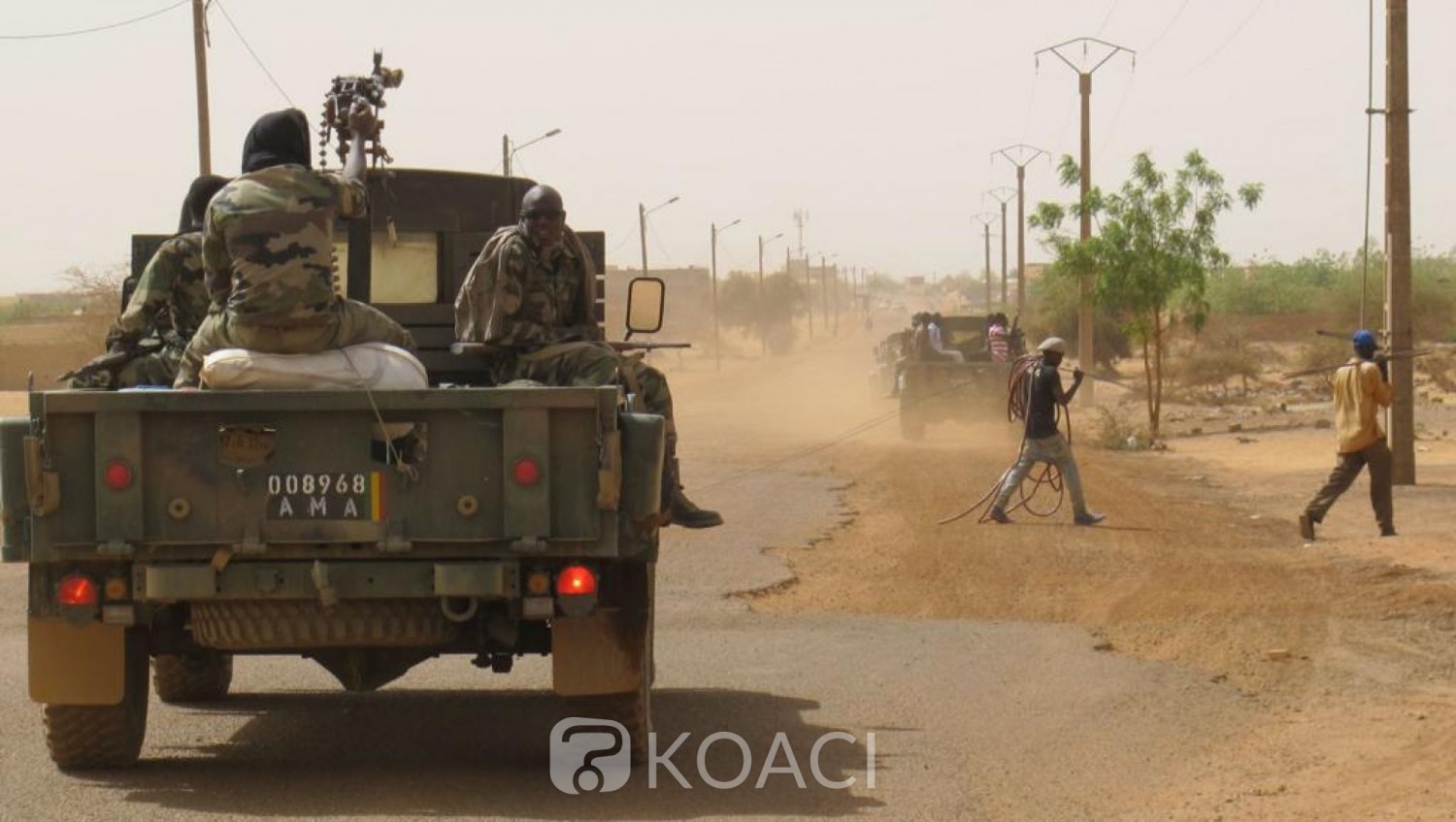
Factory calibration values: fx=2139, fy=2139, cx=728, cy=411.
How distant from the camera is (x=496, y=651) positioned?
8227 millimetres

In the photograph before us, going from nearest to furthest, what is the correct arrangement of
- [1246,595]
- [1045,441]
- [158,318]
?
[158,318] → [1246,595] → [1045,441]

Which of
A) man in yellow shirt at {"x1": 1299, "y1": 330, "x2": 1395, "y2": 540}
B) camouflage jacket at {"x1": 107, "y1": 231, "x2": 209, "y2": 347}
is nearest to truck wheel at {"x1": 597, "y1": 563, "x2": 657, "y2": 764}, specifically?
camouflage jacket at {"x1": 107, "y1": 231, "x2": 209, "y2": 347}

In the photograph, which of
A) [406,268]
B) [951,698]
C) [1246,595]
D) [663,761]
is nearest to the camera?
[663,761]

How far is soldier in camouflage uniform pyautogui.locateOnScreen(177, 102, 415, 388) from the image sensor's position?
308 inches

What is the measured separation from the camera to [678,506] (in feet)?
29.5

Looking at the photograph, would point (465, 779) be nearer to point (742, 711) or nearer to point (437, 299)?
point (742, 711)

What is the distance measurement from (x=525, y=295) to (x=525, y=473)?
153 cm

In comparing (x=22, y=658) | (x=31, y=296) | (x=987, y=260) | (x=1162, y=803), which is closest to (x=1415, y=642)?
(x=1162, y=803)

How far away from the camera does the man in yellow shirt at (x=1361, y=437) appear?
672 inches

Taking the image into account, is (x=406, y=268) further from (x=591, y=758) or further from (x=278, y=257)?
(x=591, y=758)

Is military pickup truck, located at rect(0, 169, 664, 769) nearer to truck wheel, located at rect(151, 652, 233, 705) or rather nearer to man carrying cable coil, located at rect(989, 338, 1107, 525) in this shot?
truck wheel, located at rect(151, 652, 233, 705)

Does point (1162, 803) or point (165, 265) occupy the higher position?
point (165, 265)

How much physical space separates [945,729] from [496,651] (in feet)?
6.79

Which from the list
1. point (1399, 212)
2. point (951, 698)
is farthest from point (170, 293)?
point (1399, 212)
